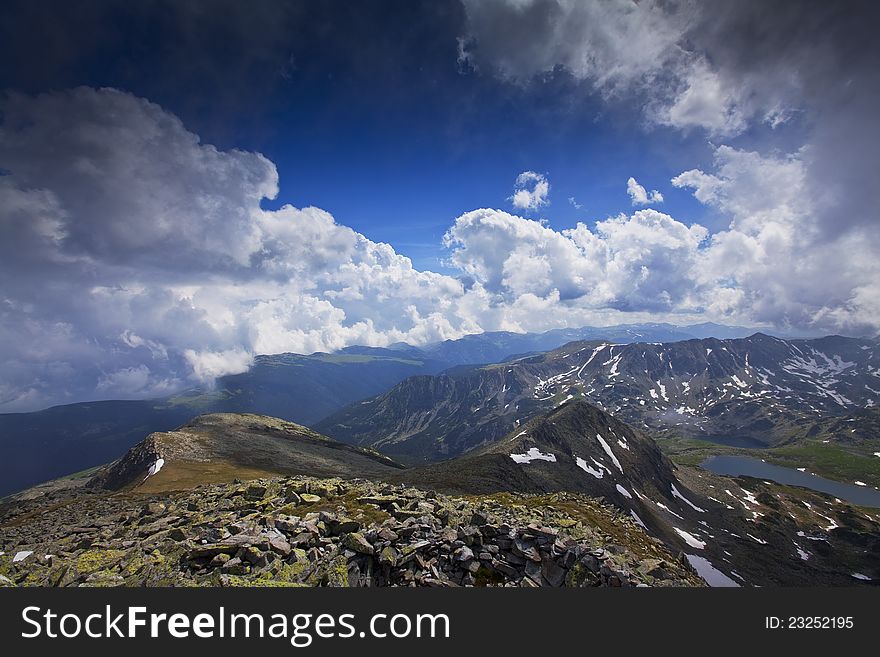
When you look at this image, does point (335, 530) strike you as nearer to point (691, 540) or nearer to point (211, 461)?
point (211, 461)

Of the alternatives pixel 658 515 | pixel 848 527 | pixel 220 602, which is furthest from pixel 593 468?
pixel 220 602

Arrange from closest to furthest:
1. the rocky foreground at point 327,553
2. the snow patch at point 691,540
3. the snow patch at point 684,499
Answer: the rocky foreground at point 327,553, the snow patch at point 691,540, the snow patch at point 684,499

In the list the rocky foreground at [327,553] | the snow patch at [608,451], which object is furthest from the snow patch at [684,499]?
the rocky foreground at [327,553]

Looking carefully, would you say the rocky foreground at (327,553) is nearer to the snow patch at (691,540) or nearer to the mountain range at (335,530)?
the mountain range at (335,530)

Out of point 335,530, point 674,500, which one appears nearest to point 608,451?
point 674,500

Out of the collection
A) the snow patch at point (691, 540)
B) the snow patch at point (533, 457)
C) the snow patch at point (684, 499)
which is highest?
the snow patch at point (533, 457)

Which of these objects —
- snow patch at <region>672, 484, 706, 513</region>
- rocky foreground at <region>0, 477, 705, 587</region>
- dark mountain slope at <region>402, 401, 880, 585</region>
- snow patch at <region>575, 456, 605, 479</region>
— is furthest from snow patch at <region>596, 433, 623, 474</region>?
rocky foreground at <region>0, 477, 705, 587</region>

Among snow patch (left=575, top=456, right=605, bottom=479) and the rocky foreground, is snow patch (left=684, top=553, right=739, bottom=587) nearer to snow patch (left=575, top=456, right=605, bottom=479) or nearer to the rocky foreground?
snow patch (left=575, top=456, right=605, bottom=479)

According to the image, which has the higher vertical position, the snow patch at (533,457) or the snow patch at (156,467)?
the snow patch at (156,467)

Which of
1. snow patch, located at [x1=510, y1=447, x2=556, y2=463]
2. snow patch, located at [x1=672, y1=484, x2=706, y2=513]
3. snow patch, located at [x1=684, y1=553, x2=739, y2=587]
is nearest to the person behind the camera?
snow patch, located at [x1=684, y1=553, x2=739, y2=587]

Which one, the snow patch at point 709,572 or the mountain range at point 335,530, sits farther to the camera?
the snow patch at point 709,572

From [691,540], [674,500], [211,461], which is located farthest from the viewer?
[674,500]

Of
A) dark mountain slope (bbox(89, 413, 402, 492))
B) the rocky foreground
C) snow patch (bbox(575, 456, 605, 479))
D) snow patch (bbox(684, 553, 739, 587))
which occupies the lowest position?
snow patch (bbox(684, 553, 739, 587))

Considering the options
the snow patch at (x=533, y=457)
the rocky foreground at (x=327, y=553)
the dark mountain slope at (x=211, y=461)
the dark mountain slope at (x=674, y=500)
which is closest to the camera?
the rocky foreground at (x=327, y=553)
